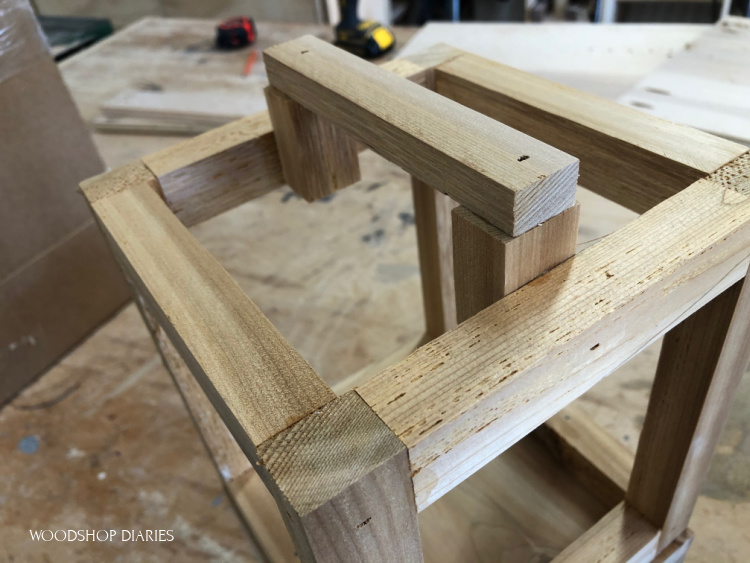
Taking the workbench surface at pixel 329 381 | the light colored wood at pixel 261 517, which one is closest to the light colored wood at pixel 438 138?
the workbench surface at pixel 329 381

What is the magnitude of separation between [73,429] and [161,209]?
66 cm

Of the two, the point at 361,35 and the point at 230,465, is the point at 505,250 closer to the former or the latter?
the point at 230,465

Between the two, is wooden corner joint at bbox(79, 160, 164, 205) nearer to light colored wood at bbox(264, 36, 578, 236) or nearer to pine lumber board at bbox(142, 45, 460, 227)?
pine lumber board at bbox(142, 45, 460, 227)

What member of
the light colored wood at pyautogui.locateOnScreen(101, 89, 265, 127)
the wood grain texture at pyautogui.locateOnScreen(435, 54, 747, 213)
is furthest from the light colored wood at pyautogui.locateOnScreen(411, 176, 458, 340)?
A: the light colored wood at pyautogui.locateOnScreen(101, 89, 265, 127)

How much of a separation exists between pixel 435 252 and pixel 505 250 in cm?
56

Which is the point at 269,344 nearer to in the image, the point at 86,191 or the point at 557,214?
the point at 557,214

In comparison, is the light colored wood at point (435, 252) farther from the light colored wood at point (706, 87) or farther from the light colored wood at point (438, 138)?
the light colored wood at point (706, 87)

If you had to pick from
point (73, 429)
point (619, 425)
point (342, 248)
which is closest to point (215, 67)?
point (342, 248)

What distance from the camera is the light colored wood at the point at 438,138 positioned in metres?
0.40

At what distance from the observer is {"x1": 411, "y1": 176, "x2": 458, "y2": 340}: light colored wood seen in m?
0.90

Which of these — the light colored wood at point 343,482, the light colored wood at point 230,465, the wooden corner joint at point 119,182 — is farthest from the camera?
the light colored wood at point 230,465

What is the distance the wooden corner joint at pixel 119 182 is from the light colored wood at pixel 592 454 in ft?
2.10

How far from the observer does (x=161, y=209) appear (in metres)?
0.60

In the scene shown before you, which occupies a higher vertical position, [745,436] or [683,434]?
[683,434]
